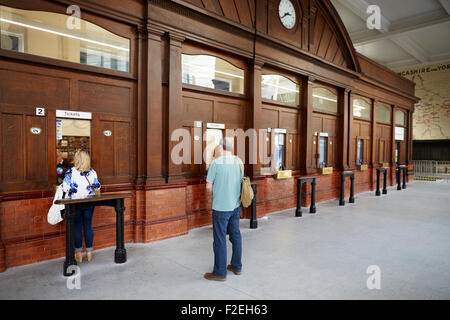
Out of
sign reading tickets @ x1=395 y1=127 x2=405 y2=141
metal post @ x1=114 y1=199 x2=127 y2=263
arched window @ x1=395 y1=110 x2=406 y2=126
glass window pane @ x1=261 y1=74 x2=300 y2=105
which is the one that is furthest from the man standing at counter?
arched window @ x1=395 y1=110 x2=406 y2=126

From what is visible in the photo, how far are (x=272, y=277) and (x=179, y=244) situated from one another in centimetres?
187

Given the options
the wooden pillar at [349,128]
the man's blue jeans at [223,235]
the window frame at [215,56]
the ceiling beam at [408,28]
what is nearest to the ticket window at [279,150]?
the window frame at [215,56]

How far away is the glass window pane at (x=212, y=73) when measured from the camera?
19.5 feet

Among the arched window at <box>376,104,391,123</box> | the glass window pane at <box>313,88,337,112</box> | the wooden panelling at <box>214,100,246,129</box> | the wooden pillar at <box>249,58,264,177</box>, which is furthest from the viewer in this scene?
the arched window at <box>376,104,391,123</box>

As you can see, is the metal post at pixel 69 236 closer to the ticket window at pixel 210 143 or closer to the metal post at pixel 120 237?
the metal post at pixel 120 237

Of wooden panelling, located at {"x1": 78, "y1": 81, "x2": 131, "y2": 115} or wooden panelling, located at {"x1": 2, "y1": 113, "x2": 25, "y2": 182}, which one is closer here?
wooden panelling, located at {"x1": 2, "y1": 113, "x2": 25, "y2": 182}

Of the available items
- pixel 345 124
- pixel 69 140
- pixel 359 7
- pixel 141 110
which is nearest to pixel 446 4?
pixel 359 7

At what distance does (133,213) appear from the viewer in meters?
5.11

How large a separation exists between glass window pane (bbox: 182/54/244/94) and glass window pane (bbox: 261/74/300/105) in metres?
0.87

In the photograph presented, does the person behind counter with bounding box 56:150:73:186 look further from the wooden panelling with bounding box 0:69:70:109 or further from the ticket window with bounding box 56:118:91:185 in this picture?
the wooden panelling with bounding box 0:69:70:109

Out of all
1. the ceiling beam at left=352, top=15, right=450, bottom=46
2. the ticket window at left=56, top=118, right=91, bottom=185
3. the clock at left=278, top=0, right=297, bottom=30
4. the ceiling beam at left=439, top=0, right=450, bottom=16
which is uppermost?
the ceiling beam at left=439, top=0, right=450, bottom=16

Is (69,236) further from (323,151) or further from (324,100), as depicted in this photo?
(324,100)

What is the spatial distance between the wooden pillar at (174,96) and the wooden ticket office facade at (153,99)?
2 centimetres

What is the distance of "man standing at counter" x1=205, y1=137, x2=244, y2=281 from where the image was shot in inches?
139
